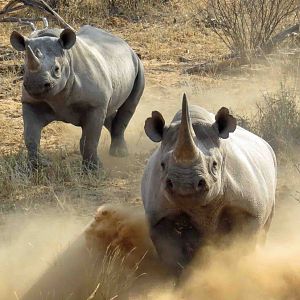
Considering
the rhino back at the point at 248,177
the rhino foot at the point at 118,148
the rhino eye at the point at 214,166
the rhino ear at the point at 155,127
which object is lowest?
the rhino foot at the point at 118,148

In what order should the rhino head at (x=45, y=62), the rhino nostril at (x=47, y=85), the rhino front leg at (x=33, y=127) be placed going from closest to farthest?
the rhino head at (x=45, y=62), the rhino nostril at (x=47, y=85), the rhino front leg at (x=33, y=127)

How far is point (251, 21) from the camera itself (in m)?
13.0

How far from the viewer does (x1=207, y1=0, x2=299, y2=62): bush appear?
1285 centimetres

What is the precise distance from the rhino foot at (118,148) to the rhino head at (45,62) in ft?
5.13

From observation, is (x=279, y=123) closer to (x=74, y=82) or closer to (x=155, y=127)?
(x=74, y=82)

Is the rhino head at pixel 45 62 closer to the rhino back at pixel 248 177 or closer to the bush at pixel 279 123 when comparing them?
the bush at pixel 279 123

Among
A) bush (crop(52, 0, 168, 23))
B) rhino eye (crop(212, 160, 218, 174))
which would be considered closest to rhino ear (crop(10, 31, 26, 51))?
rhino eye (crop(212, 160, 218, 174))

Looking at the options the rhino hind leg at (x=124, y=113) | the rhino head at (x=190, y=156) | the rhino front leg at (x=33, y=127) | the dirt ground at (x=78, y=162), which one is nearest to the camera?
the rhino head at (x=190, y=156)

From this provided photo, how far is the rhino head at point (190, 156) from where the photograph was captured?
177 inches

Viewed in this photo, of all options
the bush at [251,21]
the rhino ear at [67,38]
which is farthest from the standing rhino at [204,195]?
the bush at [251,21]

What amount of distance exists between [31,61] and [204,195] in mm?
3518

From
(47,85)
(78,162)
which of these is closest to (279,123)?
(78,162)

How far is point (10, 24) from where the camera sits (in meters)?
15.4

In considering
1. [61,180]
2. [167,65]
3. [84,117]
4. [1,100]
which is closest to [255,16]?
[167,65]
